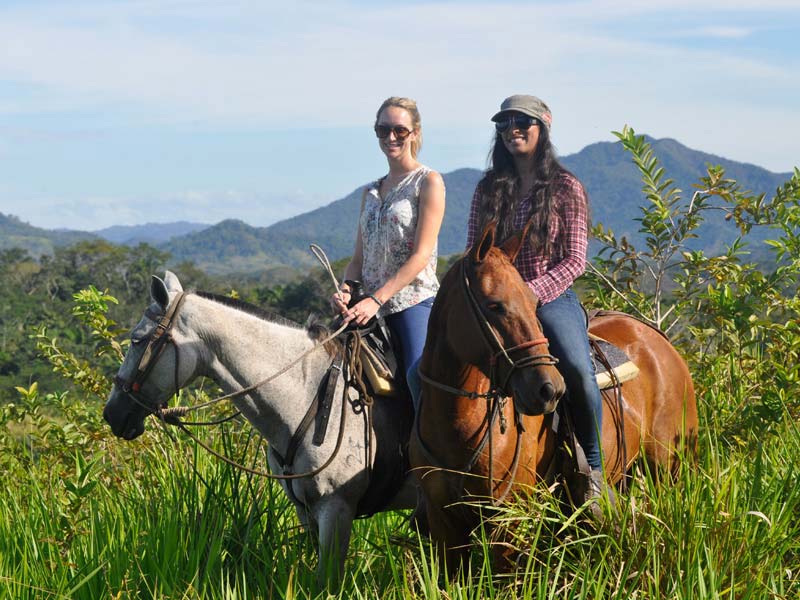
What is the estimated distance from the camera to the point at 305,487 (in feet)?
15.9

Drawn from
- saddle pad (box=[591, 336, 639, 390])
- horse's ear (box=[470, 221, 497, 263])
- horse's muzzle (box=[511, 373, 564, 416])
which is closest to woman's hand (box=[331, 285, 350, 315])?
horse's ear (box=[470, 221, 497, 263])

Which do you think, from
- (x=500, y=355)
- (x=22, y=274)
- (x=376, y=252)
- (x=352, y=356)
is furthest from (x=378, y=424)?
(x=22, y=274)

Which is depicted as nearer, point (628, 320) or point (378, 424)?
point (378, 424)

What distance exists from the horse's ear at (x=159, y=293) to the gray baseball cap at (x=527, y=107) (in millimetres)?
1836

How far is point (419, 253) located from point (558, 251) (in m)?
Answer: 0.75

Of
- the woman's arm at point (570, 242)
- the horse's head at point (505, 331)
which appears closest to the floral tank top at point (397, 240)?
the woman's arm at point (570, 242)

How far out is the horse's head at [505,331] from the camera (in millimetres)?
3734

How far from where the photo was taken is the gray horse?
473cm

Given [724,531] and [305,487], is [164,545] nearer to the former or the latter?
[305,487]

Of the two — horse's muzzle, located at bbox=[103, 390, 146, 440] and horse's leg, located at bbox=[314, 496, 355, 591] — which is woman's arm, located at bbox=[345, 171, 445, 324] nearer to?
horse's leg, located at bbox=[314, 496, 355, 591]

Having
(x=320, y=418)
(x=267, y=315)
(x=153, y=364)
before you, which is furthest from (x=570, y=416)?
(x=153, y=364)

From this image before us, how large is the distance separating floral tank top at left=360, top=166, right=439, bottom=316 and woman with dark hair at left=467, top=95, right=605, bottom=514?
36 cm

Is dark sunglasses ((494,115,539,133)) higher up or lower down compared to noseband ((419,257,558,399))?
higher up

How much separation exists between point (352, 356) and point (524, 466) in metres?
1.16
